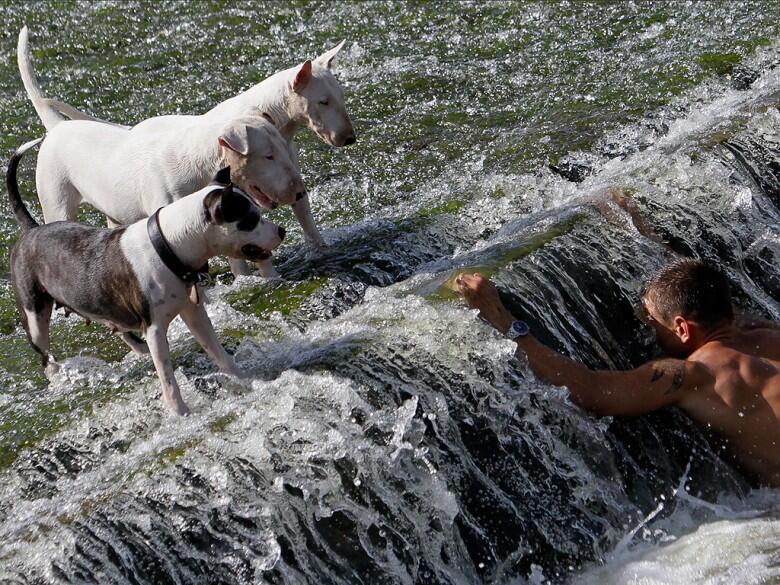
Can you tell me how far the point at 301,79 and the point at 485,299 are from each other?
7.59 ft

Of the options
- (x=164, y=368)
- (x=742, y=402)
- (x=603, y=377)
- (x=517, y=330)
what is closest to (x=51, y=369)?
(x=164, y=368)

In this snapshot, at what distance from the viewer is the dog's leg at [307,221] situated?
7.15 meters

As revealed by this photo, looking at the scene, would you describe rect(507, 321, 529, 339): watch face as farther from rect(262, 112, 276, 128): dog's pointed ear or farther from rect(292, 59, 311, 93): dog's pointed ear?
rect(292, 59, 311, 93): dog's pointed ear

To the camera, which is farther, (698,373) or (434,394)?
(698,373)

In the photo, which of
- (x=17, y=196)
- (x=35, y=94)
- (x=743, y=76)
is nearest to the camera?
(x=17, y=196)

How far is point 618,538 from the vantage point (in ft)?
17.2

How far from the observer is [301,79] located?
Answer: 23.3 ft

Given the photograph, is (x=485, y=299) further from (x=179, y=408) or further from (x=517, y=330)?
(x=179, y=408)

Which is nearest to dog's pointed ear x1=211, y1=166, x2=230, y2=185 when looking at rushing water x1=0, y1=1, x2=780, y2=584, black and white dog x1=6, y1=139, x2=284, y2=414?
black and white dog x1=6, y1=139, x2=284, y2=414

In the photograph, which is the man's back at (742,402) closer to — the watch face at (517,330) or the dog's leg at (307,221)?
the watch face at (517,330)

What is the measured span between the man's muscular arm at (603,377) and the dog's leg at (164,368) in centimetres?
139

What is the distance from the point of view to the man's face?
5.72 meters

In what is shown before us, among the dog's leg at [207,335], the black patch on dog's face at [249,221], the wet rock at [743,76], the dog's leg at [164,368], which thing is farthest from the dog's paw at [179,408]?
the wet rock at [743,76]

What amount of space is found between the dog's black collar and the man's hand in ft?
3.97
